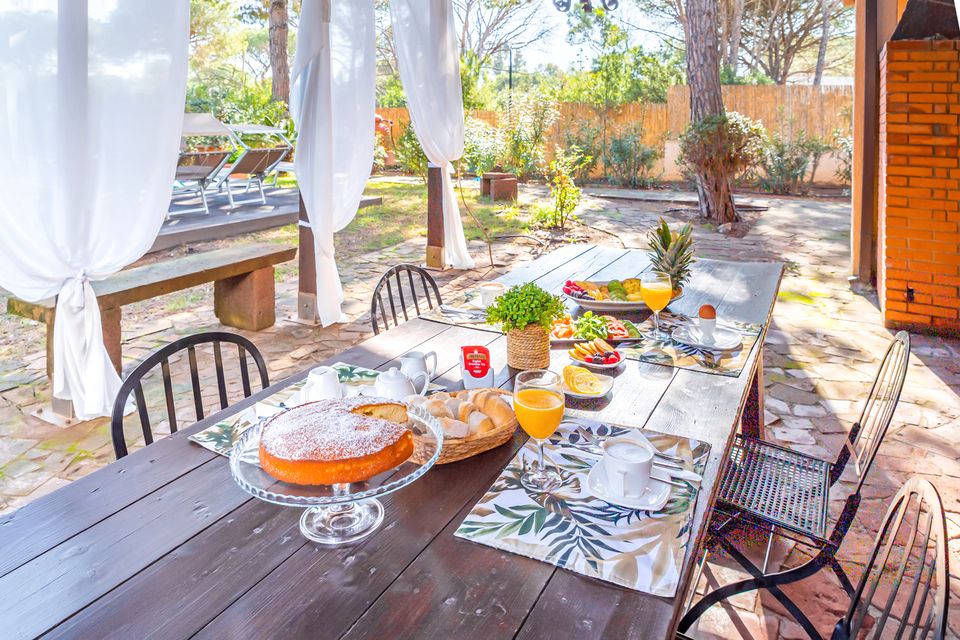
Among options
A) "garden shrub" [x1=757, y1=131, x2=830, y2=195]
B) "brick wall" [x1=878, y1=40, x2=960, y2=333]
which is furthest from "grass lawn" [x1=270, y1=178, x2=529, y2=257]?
"garden shrub" [x1=757, y1=131, x2=830, y2=195]

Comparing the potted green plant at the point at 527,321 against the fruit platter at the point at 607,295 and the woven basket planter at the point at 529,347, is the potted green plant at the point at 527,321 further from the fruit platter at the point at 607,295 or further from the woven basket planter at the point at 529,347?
the fruit platter at the point at 607,295

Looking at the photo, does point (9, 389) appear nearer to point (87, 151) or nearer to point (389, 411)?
point (87, 151)

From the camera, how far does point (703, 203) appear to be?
802cm

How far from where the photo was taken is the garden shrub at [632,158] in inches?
448

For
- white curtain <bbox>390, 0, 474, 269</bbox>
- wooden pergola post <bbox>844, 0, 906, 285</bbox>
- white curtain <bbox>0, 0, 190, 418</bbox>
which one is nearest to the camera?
white curtain <bbox>0, 0, 190, 418</bbox>

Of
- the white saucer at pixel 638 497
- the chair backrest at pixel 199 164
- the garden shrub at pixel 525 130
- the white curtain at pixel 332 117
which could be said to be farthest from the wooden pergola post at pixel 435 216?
the garden shrub at pixel 525 130

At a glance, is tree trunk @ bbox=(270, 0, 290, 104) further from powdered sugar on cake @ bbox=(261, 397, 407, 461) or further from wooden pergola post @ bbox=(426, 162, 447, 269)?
powdered sugar on cake @ bbox=(261, 397, 407, 461)

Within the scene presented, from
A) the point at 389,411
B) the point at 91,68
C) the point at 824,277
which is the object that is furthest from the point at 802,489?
the point at 824,277

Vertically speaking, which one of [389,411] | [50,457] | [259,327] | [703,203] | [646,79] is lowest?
[50,457]

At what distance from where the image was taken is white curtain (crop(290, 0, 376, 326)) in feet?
12.6

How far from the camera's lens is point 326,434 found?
Result: 99 cm

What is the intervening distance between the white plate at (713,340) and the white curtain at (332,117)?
2.65 metres

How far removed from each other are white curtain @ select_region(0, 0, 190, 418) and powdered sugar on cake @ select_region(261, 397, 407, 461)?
6.71 ft

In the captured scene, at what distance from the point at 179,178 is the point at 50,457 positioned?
5398mm
